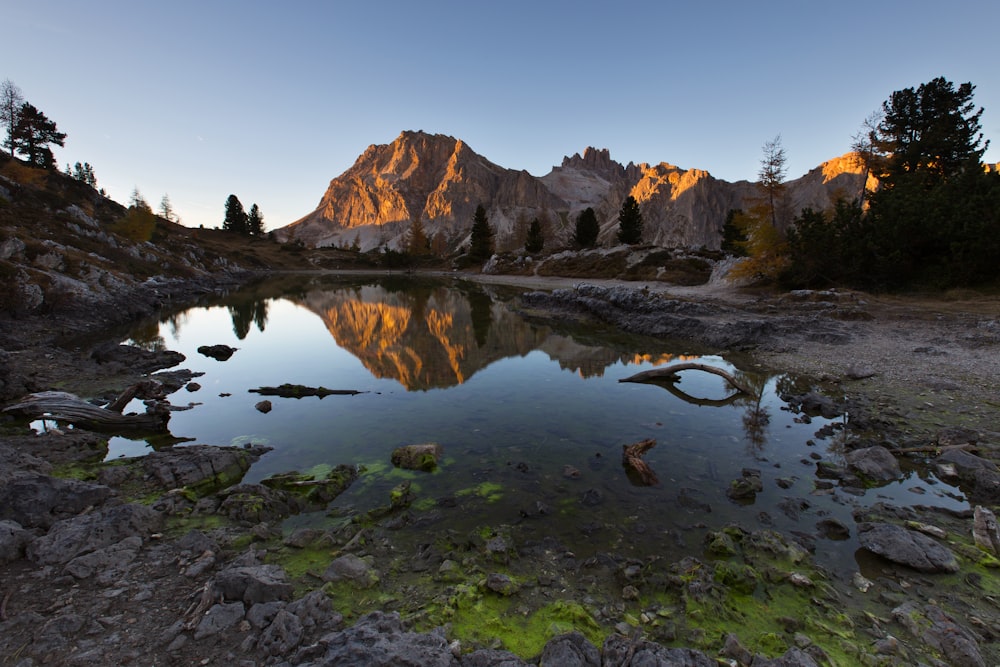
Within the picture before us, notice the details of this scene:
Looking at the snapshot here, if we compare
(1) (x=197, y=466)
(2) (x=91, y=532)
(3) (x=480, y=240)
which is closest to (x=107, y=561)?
(2) (x=91, y=532)

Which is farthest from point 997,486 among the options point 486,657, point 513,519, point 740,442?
point 486,657

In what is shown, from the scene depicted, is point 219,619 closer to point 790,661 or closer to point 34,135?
point 790,661

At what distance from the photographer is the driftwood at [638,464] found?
993cm

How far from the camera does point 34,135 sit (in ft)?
286

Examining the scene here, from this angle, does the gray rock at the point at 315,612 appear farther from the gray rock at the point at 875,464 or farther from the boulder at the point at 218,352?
the boulder at the point at 218,352

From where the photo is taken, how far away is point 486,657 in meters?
4.65

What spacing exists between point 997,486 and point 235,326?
41.6 meters

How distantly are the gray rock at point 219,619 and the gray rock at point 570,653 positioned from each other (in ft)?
12.4

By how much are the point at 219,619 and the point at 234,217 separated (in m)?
177

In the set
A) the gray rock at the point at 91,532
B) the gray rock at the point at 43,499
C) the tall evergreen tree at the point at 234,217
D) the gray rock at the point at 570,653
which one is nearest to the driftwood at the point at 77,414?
the gray rock at the point at 43,499

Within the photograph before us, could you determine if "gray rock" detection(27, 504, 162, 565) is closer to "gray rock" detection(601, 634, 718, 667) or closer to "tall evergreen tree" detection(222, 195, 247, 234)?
"gray rock" detection(601, 634, 718, 667)

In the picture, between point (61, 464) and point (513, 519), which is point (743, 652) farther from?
point (61, 464)

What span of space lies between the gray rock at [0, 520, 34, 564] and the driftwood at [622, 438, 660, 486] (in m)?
10.8

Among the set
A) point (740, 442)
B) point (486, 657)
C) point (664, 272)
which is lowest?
point (740, 442)
